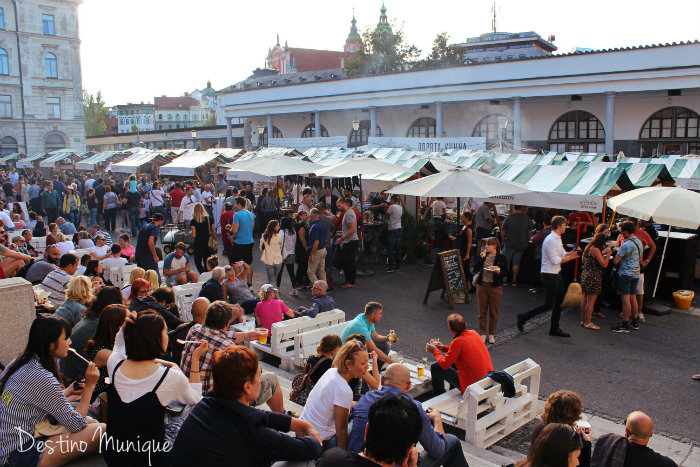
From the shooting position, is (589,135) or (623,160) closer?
(623,160)

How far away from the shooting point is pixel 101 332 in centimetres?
484

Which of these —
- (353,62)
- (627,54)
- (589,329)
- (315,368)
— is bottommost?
(589,329)

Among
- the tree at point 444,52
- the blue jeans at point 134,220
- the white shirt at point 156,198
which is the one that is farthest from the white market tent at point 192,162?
the tree at point 444,52

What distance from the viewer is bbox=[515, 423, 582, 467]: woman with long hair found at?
10.5ft

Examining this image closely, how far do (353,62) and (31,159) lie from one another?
3200 cm

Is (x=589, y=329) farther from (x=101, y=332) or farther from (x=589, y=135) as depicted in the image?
(x=589, y=135)

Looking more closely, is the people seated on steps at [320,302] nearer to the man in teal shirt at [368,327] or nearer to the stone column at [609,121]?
the man in teal shirt at [368,327]

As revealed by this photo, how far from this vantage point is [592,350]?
7961 millimetres

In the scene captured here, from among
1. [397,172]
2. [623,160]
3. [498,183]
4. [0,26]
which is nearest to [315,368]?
[498,183]

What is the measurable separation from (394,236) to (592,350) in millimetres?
5591

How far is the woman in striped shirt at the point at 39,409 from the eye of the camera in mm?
3684

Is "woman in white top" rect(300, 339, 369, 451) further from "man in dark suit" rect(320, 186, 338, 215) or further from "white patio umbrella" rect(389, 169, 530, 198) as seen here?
"man in dark suit" rect(320, 186, 338, 215)

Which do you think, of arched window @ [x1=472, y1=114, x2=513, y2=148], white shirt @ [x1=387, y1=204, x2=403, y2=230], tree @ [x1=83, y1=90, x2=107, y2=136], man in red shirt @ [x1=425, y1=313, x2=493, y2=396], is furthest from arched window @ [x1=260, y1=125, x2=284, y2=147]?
tree @ [x1=83, y1=90, x2=107, y2=136]

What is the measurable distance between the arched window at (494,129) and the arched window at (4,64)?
41.3 m
